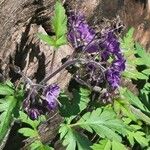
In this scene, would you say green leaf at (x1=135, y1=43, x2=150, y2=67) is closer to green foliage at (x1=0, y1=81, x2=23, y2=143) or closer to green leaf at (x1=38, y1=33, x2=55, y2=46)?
green leaf at (x1=38, y1=33, x2=55, y2=46)

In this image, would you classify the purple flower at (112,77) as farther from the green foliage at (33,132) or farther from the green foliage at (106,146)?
the green foliage at (106,146)

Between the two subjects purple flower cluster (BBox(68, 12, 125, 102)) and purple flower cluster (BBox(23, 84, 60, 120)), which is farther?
purple flower cluster (BBox(68, 12, 125, 102))

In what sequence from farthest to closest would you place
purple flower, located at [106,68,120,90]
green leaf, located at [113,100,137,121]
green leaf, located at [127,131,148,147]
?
green leaf, located at [127,131,148,147], green leaf, located at [113,100,137,121], purple flower, located at [106,68,120,90]

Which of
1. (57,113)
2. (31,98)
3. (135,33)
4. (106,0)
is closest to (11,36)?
(31,98)

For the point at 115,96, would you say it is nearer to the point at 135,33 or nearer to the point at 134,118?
the point at 134,118

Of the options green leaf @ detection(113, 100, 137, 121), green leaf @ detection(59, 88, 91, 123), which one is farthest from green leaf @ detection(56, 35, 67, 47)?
green leaf @ detection(113, 100, 137, 121)

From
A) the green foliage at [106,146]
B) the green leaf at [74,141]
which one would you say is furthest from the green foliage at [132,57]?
the green leaf at [74,141]
